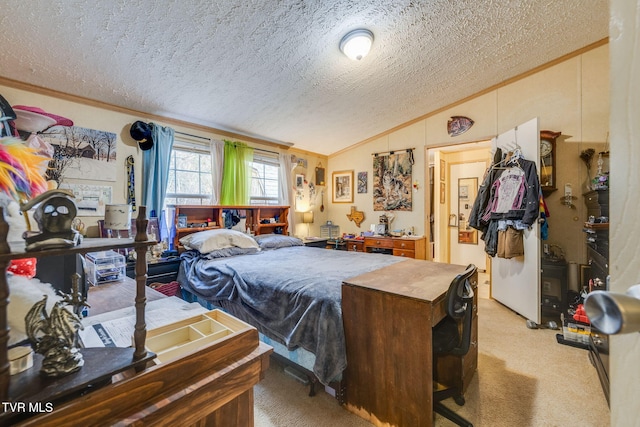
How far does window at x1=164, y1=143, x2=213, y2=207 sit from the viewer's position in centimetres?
339

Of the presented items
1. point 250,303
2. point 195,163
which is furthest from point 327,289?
point 195,163

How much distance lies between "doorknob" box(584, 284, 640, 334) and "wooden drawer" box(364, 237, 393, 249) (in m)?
4.11

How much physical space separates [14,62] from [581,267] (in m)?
5.70

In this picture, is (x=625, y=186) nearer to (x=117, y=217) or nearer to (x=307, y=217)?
(x=117, y=217)

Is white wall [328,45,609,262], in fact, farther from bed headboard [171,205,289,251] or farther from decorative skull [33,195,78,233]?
decorative skull [33,195,78,233]

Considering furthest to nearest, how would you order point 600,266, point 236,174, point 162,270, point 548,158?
point 236,174
point 548,158
point 162,270
point 600,266

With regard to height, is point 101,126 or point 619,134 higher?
point 101,126

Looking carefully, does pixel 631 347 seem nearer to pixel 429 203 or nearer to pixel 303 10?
pixel 303 10

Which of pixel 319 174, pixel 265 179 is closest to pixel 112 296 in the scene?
pixel 265 179

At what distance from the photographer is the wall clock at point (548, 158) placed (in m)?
3.24

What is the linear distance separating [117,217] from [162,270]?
2.67ft

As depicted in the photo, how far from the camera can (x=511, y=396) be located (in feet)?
5.93

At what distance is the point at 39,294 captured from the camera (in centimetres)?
58

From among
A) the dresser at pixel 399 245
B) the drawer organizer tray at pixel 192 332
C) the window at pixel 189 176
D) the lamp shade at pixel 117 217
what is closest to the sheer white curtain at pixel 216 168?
the window at pixel 189 176
